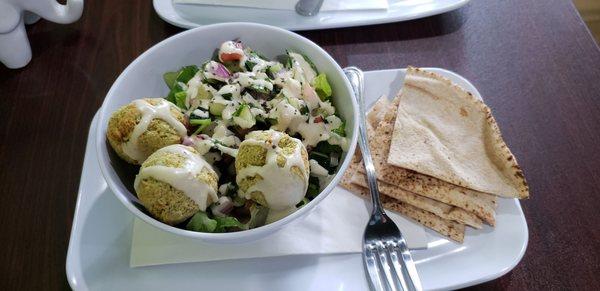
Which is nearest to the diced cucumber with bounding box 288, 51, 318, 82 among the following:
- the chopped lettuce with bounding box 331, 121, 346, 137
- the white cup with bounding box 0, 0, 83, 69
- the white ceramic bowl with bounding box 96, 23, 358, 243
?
the white ceramic bowl with bounding box 96, 23, 358, 243

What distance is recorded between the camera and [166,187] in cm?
80

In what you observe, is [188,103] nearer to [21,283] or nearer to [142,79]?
[142,79]

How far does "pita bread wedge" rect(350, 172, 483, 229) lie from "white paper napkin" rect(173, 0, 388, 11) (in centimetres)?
63

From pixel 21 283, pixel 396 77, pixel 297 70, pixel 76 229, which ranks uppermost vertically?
pixel 297 70

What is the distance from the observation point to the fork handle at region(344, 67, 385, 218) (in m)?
1.00

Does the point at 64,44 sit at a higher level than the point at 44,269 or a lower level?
higher

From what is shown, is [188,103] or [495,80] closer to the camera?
[188,103]

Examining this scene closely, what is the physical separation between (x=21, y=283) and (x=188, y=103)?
1.69ft

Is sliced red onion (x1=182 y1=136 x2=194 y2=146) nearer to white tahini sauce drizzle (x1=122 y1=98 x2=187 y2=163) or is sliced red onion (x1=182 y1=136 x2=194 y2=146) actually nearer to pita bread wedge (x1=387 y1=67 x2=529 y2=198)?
white tahini sauce drizzle (x1=122 y1=98 x2=187 y2=163)

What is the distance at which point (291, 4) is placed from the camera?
1431 millimetres

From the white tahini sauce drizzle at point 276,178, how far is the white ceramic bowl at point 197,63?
0.03 metres

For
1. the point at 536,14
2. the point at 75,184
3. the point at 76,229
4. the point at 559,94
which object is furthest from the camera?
the point at 536,14

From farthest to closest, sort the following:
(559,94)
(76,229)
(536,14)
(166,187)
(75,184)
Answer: (536,14) < (559,94) < (75,184) < (76,229) < (166,187)

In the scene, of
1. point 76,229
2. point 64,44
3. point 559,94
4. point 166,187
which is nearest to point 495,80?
point 559,94
